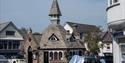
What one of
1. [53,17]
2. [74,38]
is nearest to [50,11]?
[53,17]

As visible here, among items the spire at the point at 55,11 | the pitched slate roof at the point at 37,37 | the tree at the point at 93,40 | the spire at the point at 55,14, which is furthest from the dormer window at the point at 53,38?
the tree at the point at 93,40

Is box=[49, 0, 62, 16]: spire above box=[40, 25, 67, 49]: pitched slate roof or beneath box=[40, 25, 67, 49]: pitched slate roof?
above

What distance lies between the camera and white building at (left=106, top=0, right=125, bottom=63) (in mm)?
19500

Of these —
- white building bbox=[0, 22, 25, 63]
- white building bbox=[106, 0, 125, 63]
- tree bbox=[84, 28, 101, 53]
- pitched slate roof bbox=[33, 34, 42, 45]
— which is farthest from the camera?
white building bbox=[0, 22, 25, 63]

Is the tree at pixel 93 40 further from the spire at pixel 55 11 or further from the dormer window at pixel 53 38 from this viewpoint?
the spire at pixel 55 11

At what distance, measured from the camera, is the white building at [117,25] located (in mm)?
19500

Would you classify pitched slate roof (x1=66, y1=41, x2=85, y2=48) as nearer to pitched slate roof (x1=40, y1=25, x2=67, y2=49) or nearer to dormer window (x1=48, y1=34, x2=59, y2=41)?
pitched slate roof (x1=40, y1=25, x2=67, y2=49)

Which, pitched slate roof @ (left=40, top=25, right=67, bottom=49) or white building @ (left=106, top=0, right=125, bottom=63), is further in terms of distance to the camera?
pitched slate roof @ (left=40, top=25, right=67, bottom=49)

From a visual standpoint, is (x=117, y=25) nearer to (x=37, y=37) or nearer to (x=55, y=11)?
(x=55, y=11)

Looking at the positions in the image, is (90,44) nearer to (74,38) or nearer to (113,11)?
(74,38)

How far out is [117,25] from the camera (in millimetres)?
20000

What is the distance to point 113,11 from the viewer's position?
67.3 ft

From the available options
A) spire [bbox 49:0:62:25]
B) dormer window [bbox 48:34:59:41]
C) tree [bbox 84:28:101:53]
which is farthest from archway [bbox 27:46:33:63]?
tree [bbox 84:28:101:53]

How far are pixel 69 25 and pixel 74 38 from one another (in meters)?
19.5
